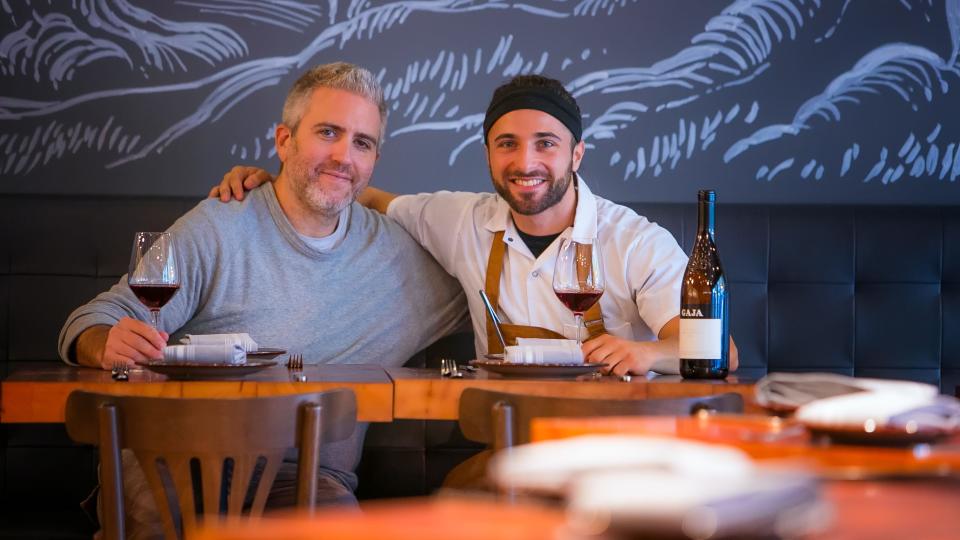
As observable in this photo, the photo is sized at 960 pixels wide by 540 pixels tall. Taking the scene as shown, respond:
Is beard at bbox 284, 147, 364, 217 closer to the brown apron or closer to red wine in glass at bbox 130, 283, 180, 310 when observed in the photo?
the brown apron

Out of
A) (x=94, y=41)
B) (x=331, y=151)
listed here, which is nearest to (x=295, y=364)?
(x=331, y=151)

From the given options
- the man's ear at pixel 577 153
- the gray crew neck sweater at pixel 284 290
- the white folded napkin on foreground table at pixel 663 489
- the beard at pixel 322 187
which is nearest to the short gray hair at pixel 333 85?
the beard at pixel 322 187

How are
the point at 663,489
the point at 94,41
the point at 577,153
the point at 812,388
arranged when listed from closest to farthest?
the point at 663,489 → the point at 812,388 → the point at 577,153 → the point at 94,41

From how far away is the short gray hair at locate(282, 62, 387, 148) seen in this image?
300cm

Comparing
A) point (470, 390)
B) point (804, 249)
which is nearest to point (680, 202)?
point (804, 249)

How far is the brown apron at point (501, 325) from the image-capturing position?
9.10 feet

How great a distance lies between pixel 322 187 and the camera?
292 centimetres

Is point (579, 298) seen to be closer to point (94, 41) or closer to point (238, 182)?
point (238, 182)

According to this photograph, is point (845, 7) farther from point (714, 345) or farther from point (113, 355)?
point (113, 355)

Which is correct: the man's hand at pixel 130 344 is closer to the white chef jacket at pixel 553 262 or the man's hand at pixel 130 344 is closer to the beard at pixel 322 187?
the beard at pixel 322 187

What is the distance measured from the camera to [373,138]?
3.02 meters

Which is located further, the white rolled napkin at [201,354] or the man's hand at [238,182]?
the man's hand at [238,182]

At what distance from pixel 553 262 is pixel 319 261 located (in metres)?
0.60

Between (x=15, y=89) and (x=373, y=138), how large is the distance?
1152 millimetres
